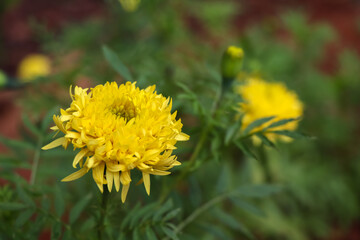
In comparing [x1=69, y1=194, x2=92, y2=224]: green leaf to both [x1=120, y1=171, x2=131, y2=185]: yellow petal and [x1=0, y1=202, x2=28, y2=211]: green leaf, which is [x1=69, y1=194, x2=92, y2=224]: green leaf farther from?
[x1=120, y1=171, x2=131, y2=185]: yellow petal

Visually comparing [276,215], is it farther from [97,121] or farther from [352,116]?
[97,121]

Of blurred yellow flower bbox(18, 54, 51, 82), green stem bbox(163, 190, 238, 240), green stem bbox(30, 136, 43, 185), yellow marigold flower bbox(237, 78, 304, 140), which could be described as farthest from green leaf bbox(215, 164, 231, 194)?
blurred yellow flower bbox(18, 54, 51, 82)

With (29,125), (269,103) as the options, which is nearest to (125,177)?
(29,125)

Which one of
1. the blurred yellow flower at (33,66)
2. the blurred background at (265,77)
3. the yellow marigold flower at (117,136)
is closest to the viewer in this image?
the yellow marigold flower at (117,136)

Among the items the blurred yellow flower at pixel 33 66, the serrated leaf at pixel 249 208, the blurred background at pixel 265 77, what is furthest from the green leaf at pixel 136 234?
the blurred yellow flower at pixel 33 66

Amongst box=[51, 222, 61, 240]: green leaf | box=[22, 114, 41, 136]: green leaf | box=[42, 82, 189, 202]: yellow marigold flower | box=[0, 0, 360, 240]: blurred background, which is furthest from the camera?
box=[0, 0, 360, 240]: blurred background

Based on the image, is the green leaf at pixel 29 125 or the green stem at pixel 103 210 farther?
the green leaf at pixel 29 125

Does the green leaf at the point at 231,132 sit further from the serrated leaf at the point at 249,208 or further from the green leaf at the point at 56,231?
the green leaf at the point at 56,231

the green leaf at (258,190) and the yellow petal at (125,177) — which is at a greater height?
the green leaf at (258,190)
